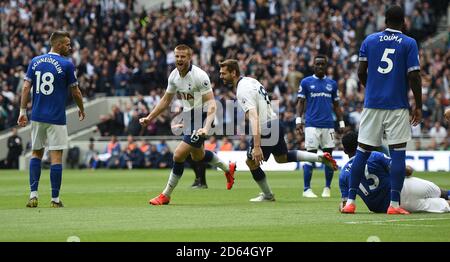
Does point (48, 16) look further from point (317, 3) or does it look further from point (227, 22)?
point (317, 3)

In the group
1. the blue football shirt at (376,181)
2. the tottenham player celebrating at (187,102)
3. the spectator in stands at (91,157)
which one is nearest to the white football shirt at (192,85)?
the tottenham player celebrating at (187,102)

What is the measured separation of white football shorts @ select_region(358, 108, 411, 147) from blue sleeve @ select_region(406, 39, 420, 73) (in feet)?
1.95

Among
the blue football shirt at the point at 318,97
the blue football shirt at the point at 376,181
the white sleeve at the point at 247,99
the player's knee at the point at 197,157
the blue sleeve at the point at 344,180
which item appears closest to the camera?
the blue football shirt at the point at 376,181

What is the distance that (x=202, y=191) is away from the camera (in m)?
21.2

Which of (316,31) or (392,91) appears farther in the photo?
(316,31)

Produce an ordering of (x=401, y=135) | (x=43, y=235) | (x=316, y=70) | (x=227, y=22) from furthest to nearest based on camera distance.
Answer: (x=227, y=22) < (x=316, y=70) < (x=401, y=135) < (x=43, y=235)

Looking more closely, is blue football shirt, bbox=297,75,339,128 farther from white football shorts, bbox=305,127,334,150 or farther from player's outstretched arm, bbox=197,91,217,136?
player's outstretched arm, bbox=197,91,217,136

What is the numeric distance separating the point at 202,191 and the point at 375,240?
11309 millimetres

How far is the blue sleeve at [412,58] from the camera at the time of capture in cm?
1324

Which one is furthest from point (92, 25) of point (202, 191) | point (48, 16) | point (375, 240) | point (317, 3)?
point (375, 240)

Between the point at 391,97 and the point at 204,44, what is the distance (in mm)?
26888

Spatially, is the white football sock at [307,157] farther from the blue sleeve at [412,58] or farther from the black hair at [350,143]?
the blue sleeve at [412,58]

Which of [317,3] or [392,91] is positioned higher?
[317,3]

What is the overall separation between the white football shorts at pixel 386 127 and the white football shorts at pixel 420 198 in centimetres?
97
